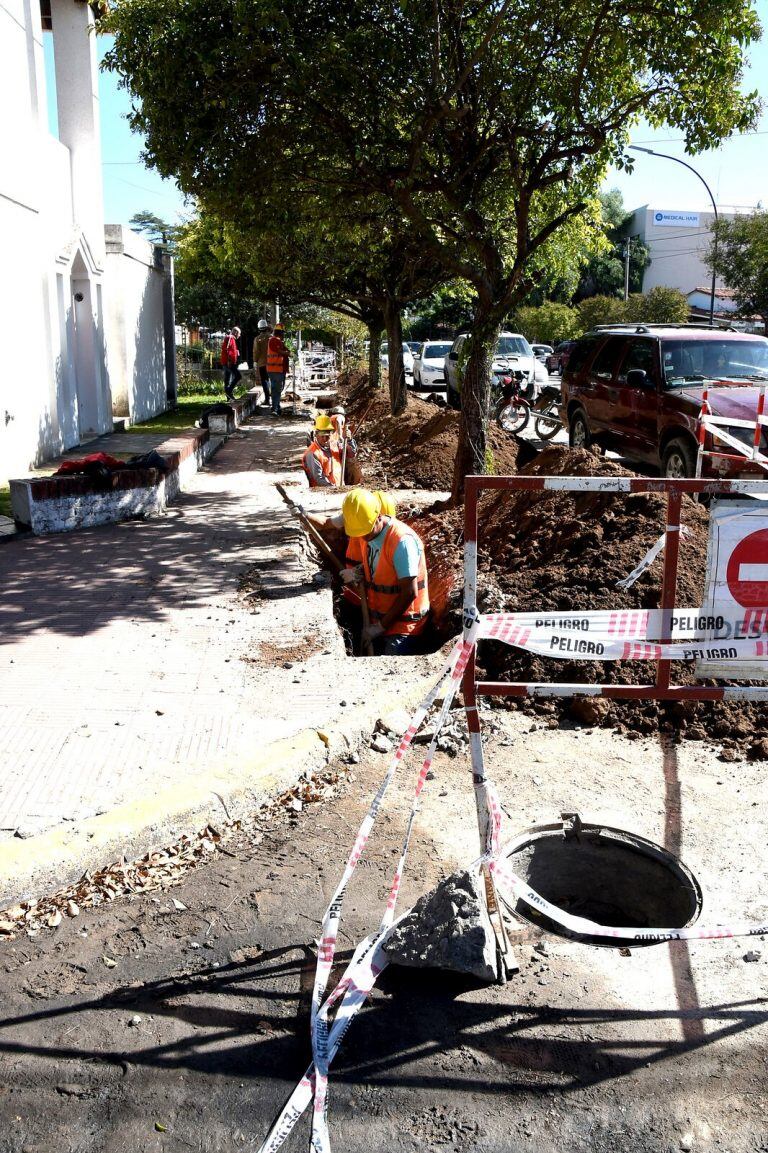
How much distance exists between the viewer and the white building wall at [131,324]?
63.0 ft

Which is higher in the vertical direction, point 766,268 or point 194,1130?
point 766,268

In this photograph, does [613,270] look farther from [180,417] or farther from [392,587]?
[392,587]

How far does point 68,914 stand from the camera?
364 cm

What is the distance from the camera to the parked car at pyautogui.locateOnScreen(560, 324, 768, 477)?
1036 cm

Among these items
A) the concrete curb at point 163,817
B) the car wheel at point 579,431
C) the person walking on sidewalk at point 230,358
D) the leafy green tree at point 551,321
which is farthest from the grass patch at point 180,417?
the leafy green tree at point 551,321

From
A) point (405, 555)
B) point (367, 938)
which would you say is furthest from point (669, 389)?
point (367, 938)

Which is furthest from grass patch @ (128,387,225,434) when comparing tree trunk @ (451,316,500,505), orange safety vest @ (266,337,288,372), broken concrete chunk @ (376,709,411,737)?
broken concrete chunk @ (376,709,411,737)

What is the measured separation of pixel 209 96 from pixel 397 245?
8579 millimetres

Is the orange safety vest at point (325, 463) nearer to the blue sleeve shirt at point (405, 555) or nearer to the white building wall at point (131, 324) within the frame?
the blue sleeve shirt at point (405, 555)

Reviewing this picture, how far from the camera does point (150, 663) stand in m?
5.93

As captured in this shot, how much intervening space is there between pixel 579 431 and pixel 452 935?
1176 centimetres

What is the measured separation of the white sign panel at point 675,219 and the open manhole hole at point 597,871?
3197 inches

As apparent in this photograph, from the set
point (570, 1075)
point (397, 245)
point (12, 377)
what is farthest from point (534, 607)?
point (397, 245)

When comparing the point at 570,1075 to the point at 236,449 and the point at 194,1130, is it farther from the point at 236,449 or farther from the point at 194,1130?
the point at 236,449
